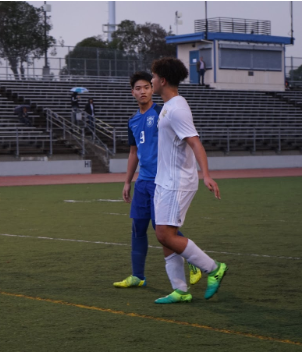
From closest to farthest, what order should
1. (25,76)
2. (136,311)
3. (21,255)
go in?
(136,311) → (21,255) → (25,76)

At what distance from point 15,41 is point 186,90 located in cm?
2632

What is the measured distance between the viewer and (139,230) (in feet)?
23.4

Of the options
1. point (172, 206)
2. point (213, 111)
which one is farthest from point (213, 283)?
point (213, 111)

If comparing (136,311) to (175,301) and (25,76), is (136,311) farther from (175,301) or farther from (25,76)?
(25,76)

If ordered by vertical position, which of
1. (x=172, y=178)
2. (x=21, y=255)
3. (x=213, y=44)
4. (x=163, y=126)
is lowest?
(x=21, y=255)

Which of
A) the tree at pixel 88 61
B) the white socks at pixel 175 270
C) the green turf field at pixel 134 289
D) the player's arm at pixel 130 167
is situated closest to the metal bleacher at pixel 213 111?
the tree at pixel 88 61

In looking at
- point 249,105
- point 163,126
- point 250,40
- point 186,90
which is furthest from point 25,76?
point 163,126

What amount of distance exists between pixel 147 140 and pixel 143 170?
0.94 feet

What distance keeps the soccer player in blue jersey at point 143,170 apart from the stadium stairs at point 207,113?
23401 millimetres

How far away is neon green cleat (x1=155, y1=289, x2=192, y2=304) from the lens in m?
6.29

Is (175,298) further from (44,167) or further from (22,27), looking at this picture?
(22,27)

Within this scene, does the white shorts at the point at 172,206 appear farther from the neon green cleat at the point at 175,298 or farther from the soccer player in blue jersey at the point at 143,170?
the soccer player in blue jersey at the point at 143,170

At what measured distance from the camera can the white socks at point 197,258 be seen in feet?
20.3

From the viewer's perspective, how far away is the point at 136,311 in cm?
599
